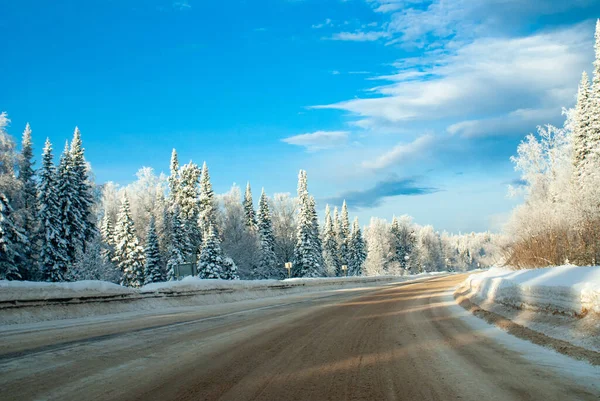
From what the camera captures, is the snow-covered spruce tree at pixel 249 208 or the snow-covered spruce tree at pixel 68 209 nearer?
the snow-covered spruce tree at pixel 68 209

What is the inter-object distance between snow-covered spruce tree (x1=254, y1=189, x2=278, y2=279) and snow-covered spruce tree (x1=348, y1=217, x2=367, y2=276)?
122ft

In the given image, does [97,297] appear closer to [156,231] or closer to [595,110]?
[595,110]

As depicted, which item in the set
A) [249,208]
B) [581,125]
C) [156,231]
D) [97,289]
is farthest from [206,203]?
[97,289]

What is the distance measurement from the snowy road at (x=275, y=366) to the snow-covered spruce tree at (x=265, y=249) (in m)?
59.7

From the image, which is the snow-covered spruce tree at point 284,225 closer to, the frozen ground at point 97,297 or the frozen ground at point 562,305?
the frozen ground at point 97,297

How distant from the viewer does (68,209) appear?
144ft

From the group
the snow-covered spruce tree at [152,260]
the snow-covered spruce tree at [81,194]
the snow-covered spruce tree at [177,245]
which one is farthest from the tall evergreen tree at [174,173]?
the snow-covered spruce tree at [81,194]

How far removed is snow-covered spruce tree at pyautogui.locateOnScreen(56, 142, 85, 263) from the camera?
143ft

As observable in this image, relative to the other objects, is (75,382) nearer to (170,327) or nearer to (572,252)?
(170,327)

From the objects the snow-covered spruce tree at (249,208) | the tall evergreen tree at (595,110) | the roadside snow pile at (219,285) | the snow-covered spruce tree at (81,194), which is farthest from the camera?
the snow-covered spruce tree at (249,208)

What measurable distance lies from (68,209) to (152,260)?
45.9 feet

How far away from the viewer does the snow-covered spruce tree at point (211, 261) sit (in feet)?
168

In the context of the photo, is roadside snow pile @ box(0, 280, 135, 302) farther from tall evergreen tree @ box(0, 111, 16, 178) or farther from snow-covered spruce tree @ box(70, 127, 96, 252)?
snow-covered spruce tree @ box(70, 127, 96, 252)

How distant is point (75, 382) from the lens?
Result: 17.3 feet
